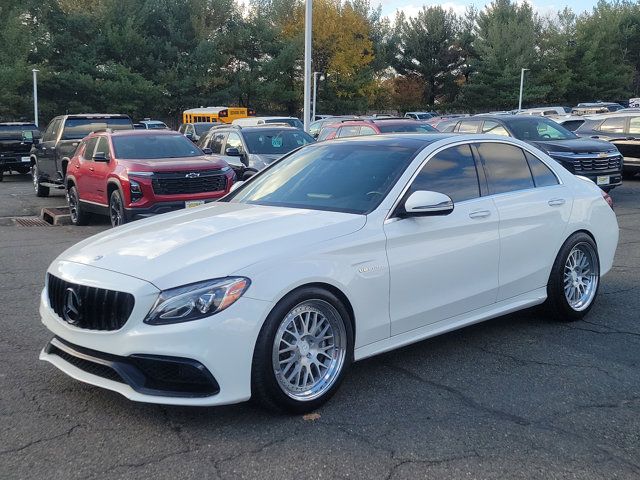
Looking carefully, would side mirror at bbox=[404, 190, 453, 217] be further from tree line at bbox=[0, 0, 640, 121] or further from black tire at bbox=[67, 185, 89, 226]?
tree line at bbox=[0, 0, 640, 121]

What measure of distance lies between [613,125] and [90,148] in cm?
1247

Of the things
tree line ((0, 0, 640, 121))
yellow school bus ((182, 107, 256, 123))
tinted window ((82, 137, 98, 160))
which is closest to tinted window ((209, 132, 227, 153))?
tinted window ((82, 137, 98, 160))

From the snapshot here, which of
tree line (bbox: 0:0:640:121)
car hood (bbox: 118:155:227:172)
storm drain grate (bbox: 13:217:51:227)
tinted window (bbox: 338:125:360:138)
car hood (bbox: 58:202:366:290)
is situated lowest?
storm drain grate (bbox: 13:217:51:227)

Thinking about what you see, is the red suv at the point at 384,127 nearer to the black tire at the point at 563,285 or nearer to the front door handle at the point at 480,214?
the black tire at the point at 563,285

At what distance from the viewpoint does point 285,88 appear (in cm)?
5353

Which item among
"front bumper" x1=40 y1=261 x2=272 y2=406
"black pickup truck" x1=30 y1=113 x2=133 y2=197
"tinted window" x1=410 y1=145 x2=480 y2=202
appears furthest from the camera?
"black pickup truck" x1=30 y1=113 x2=133 y2=197

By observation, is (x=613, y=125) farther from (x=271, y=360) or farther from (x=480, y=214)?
(x=271, y=360)

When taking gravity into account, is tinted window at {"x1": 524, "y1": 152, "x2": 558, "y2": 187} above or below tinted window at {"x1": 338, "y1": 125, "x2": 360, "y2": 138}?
above

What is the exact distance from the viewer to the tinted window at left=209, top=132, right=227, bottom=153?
14998 mm

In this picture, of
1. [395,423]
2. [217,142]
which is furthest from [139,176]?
[395,423]

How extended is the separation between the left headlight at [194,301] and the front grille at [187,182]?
7.27 metres

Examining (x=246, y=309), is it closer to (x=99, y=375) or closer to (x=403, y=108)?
(x=99, y=375)

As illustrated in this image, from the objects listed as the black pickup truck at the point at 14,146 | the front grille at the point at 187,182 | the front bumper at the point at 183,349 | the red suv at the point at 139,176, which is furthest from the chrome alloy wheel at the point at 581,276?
the black pickup truck at the point at 14,146

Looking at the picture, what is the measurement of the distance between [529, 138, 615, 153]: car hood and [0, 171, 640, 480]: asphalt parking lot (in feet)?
27.9
